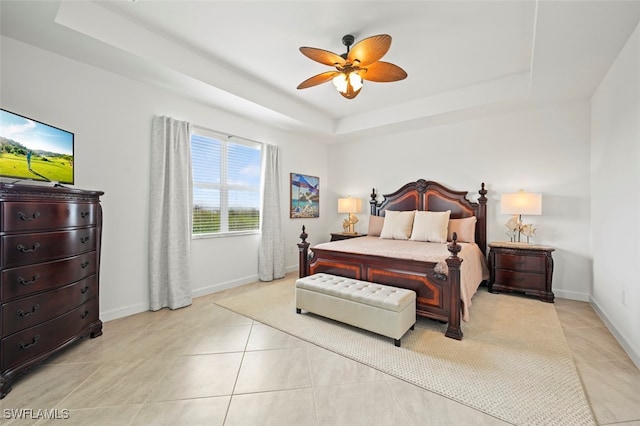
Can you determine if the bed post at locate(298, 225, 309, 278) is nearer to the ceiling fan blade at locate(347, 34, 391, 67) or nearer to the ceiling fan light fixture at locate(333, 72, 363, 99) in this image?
the ceiling fan light fixture at locate(333, 72, 363, 99)

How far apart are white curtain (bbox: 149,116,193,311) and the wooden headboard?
3346mm

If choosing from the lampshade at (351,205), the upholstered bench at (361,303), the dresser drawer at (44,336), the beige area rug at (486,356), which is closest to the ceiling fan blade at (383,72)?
the upholstered bench at (361,303)

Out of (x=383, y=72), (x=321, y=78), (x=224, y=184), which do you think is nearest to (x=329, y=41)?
(x=321, y=78)

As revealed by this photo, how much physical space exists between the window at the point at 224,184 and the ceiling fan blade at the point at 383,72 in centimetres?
238

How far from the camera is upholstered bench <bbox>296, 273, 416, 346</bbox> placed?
7.81 ft

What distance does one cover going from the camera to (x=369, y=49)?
7.66ft

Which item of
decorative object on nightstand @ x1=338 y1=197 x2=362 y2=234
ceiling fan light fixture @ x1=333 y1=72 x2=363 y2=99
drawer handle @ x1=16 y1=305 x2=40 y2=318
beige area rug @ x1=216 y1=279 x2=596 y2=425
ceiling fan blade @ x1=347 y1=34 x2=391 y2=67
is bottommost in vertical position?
beige area rug @ x1=216 y1=279 x2=596 y2=425

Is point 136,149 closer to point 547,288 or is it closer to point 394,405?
point 394,405

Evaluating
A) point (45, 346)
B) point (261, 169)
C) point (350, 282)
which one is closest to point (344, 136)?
point (261, 169)

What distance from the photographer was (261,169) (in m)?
4.67

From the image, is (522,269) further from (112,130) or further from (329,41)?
(112,130)

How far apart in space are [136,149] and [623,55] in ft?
16.2

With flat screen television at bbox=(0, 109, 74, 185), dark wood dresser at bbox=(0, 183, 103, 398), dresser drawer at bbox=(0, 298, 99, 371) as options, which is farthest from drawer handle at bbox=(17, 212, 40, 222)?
dresser drawer at bbox=(0, 298, 99, 371)

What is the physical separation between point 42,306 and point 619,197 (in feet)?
16.2
